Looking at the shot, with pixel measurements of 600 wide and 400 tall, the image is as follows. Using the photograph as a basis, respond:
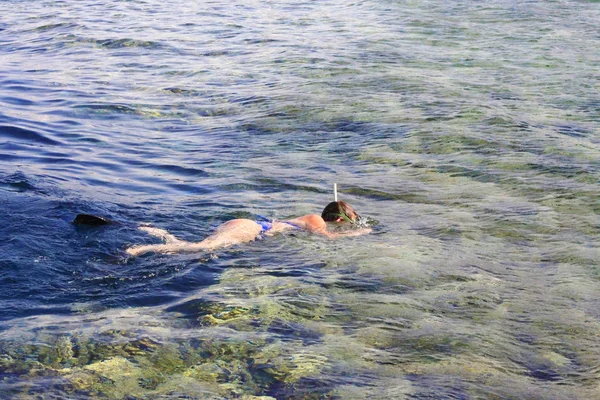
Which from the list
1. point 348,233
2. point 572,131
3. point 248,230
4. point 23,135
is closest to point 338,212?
point 348,233

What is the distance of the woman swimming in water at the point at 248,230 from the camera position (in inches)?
290

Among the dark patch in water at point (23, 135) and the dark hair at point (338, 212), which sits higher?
the dark patch in water at point (23, 135)

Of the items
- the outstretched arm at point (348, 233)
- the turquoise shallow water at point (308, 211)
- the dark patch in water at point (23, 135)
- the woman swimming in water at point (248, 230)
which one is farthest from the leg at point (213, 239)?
the dark patch in water at point (23, 135)

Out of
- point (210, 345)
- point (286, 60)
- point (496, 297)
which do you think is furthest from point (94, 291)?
point (286, 60)

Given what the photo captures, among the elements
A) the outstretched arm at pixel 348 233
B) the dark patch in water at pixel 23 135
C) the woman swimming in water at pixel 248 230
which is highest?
the dark patch in water at pixel 23 135

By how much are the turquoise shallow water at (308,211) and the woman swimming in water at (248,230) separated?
168 millimetres

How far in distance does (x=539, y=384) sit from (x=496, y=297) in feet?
4.57

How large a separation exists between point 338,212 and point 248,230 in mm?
945

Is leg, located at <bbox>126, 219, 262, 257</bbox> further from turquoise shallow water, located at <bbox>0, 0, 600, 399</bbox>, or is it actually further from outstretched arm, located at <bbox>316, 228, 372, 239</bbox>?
outstretched arm, located at <bbox>316, 228, 372, 239</bbox>

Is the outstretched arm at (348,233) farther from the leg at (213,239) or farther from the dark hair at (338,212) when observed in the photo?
the leg at (213,239)

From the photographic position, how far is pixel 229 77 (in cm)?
1581

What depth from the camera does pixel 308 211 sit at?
354 inches

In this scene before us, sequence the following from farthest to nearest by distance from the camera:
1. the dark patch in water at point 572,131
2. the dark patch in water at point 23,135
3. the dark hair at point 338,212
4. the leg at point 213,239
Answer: the dark patch in water at point 23,135, the dark patch in water at point 572,131, the dark hair at point 338,212, the leg at point 213,239

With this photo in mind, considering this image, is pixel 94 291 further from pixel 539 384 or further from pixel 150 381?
pixel 539 384
